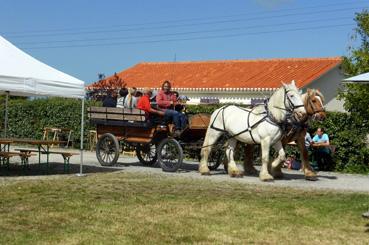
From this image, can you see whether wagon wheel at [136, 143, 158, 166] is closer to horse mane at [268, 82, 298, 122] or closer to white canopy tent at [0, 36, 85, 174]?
white canopy tent at [0, 36, 85, 174]

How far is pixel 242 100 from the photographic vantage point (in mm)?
35469

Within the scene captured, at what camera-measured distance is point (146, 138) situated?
16516 mm

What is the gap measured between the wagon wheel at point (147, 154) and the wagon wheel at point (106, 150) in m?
0.79

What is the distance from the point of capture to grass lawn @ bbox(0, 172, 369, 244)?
26.5ft

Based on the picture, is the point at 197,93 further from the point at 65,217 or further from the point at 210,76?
the point at 65,217

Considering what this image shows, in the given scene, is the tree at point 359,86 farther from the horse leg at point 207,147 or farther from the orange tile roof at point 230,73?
the orange tile roof at point 230,73

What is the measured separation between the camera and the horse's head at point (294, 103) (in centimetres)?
1402

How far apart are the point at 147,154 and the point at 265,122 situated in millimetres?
4808

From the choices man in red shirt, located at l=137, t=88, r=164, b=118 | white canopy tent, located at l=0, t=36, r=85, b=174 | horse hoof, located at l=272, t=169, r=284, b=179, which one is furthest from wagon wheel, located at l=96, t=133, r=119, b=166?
horse hoof, located at l=272, t=169, r=284, b=179

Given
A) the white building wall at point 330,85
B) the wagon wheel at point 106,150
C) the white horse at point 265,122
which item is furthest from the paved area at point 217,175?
the white building wall at point 330,85

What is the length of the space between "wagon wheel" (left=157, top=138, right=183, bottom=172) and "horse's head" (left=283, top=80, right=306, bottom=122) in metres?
2.95

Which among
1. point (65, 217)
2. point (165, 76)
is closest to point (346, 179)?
point (65, 217)

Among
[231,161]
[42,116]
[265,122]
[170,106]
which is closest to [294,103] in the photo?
[265,122]

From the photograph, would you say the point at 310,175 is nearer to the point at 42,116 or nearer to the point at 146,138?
the point at 146,138
